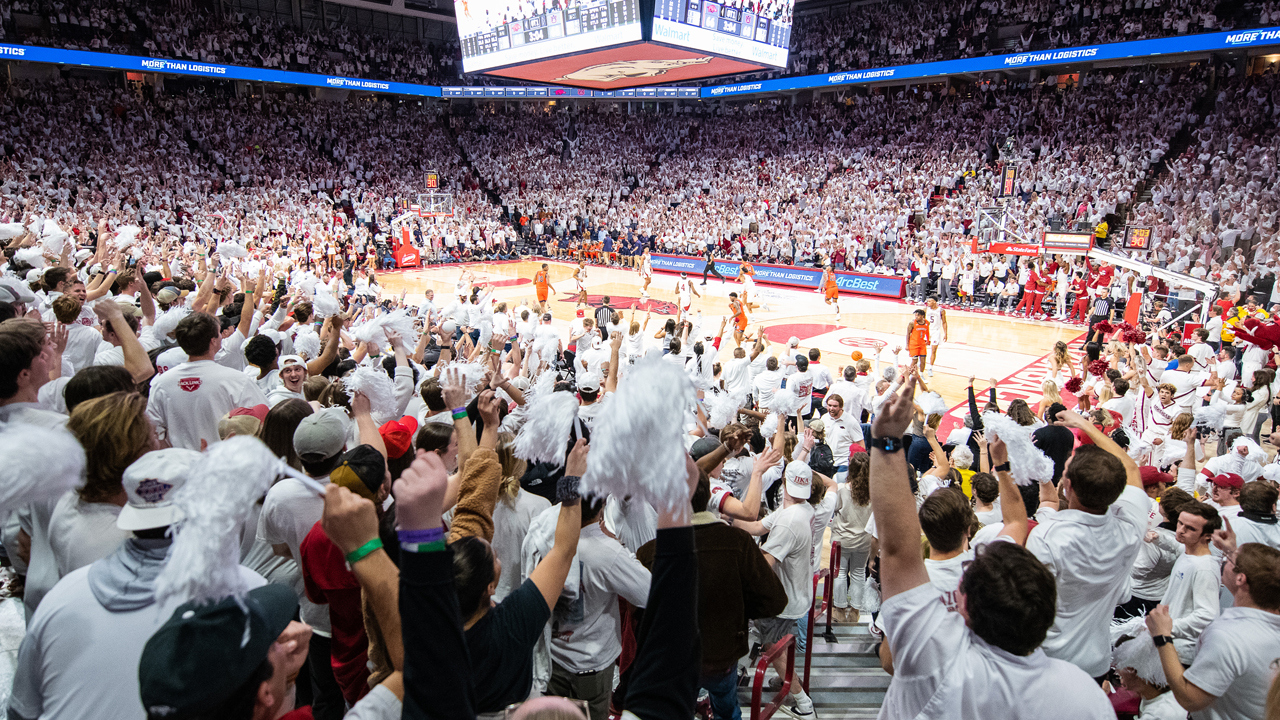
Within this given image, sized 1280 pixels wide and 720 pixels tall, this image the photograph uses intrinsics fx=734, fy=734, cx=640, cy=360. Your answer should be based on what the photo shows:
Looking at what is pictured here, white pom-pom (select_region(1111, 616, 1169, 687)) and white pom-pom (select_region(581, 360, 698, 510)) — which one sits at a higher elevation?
white pom-pom (select_region(581, 360, 698, 510))

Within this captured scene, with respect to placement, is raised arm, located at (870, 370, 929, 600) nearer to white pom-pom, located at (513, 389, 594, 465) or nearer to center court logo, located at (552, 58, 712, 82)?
white pom-pom, located at (513, 389, 594, 465)

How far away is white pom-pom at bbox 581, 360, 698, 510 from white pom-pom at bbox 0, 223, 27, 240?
1172 centimetres

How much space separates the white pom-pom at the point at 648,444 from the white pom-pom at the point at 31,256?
9.96 metres

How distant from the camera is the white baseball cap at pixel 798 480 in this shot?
443 cm

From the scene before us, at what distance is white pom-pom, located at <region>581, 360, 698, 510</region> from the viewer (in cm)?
165

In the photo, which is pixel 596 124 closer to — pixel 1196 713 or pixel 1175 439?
pixel 1175 439

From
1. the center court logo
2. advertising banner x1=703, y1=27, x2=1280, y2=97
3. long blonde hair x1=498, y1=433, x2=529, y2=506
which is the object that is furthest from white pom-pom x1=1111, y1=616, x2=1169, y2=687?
advertising banner x1=703, y1=27, x2=1280, y2=97

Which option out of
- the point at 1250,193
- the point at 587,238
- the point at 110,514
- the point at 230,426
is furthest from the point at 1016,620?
the point at 587,238

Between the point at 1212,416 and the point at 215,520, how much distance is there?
10.7 m

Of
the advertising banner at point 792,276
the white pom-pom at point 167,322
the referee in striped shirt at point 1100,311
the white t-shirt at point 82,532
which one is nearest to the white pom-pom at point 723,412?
the white pom-pom at point 167,322

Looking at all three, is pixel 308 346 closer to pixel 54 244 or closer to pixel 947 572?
pixel 947 572

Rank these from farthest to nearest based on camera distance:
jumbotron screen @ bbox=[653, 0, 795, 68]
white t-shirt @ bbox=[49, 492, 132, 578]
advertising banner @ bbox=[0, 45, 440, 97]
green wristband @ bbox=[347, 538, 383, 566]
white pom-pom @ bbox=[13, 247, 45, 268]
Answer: advertising banner @ bbox=[0, 45, 440, 97] → jumbotron screen @ bbox=[653, 0, 795, 68] → white pom-pom @ bbox=[13, 247, 45, 268] → white t-shirt @ bbox=[49, 492, 132, 578] → green wristband @ bbox=[347, 538, 383, 566]

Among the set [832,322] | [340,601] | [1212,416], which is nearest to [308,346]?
[340,601]

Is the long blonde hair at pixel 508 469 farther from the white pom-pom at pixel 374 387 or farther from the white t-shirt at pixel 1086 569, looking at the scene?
the white t-shirt at pixel 1086 569
